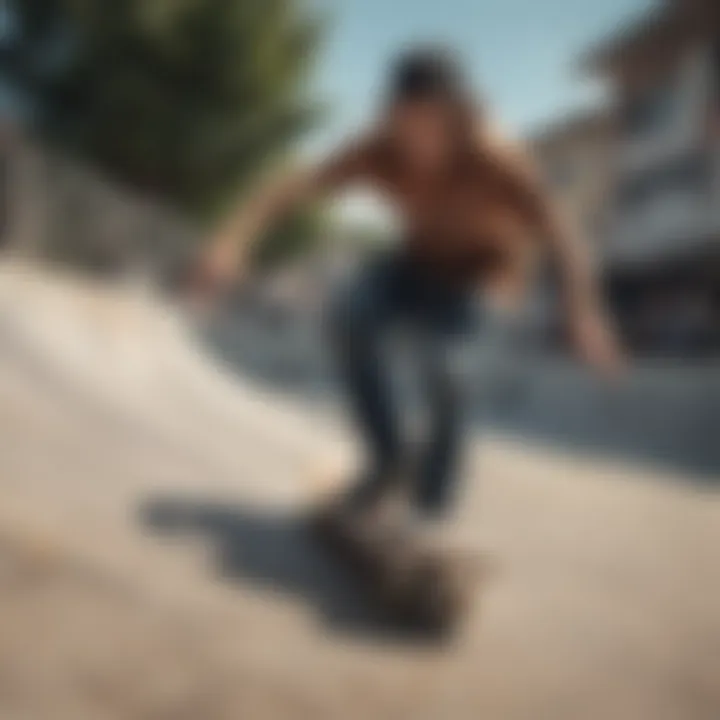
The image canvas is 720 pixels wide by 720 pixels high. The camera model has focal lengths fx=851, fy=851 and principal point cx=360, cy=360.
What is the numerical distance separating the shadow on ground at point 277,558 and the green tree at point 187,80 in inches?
8.5

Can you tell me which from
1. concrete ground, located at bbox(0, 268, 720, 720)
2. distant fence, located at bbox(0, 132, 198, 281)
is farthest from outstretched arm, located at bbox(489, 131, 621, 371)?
distant fence, located at bbox(0, 132, 198, 281)

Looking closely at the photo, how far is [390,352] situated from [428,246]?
0.27ft

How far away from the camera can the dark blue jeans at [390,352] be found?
591mm

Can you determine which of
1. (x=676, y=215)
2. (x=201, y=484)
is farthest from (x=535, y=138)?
(x=676, y=215)

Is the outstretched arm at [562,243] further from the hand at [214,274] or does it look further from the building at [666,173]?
the hand at [214,274]

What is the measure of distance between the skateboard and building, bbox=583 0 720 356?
0.85 ft

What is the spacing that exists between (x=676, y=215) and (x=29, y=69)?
1749mm

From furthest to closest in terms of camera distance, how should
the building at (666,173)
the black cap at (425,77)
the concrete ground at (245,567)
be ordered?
the building at (666,173)
the black cap at (425,77)
the concrete ground at (245,567)

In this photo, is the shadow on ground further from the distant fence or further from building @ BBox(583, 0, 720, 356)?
building @ BBox(583, 0, 720, 356)

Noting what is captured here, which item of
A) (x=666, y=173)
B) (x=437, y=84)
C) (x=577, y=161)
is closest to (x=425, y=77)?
(x=437, y=84)

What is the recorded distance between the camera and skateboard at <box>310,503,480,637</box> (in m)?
0.53

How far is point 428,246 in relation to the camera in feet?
1.93

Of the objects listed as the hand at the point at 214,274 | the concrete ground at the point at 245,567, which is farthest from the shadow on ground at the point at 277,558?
the hand at the point at 214,274

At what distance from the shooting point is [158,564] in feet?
1.72
